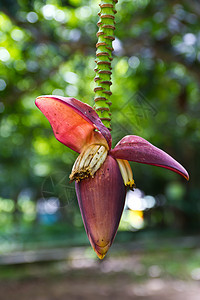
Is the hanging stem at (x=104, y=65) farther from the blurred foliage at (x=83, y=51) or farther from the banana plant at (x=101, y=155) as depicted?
the blurred foliage at (x=83, y=51)

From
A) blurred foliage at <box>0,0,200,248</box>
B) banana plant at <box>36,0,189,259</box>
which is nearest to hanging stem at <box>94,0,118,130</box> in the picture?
banana plant at <box>36,0,189,259</box>

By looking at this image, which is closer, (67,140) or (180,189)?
(67,140)

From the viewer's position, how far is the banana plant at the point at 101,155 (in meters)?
0.33

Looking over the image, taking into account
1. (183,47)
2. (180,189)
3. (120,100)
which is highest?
(183,47)

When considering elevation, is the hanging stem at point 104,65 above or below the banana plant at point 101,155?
above

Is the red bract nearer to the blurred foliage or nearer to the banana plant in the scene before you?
the banana plant

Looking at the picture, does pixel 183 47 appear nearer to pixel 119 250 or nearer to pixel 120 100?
pixel 120 100

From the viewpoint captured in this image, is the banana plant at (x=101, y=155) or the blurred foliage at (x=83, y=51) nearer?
the banana plant at (x=101, y=155)

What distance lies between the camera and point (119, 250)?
6473mm

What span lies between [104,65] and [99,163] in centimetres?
10

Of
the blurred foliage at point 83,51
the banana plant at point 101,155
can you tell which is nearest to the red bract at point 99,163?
the banana plant at point 101,155

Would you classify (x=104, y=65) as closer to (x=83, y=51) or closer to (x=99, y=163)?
(x=99, y=163)

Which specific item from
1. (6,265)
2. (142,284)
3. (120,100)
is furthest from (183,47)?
(6,265)

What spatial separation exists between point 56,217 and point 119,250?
536 cm
